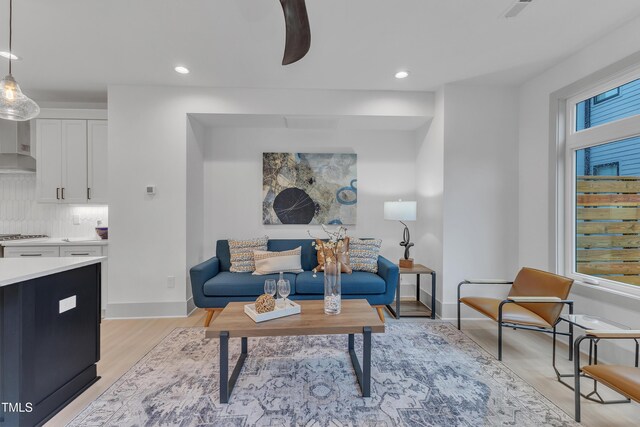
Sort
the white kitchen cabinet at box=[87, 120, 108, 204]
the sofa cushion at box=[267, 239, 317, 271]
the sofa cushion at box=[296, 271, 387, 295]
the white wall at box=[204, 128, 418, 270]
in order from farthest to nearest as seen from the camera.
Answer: the white wall at box=[204, 128, 418, 270]
the sofa cushion at box=[267, 239, 317, 271]
the white kitchen cabinet at box=[87, 120, 108, 204]
the sofa cushion at box=[296, 271, 387, 295]

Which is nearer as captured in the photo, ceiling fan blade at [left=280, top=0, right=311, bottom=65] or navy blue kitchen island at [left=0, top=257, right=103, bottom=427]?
ceiling fan blade at [left=280, top=0, right=311, bottom=65]

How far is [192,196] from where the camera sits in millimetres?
3670

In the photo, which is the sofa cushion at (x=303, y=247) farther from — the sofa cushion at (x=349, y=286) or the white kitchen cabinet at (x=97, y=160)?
the white kitchen cabinet at (x=97, y=160)

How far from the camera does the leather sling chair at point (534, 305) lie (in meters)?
2.35

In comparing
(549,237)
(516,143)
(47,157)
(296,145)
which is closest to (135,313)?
(47,157)

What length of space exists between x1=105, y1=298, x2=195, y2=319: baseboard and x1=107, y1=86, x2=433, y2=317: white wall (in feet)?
0.04

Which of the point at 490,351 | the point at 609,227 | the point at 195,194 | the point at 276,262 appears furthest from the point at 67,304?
the point at 609,227

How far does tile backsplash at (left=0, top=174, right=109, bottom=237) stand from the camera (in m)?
3.86

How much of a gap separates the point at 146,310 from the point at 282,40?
11.2 feet

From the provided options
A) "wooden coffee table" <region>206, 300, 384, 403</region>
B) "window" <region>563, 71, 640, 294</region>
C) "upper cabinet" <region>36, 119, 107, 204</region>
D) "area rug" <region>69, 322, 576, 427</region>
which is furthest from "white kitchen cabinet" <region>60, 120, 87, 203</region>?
"window" <region>563, 71, 640, 294</region>

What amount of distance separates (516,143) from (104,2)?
426 cm

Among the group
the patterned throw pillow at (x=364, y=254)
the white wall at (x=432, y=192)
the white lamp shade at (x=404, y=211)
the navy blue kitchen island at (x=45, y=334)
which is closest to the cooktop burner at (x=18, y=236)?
the navy blue kitchen island at (x=45, y=334)

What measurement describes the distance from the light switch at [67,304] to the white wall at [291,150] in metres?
2.11

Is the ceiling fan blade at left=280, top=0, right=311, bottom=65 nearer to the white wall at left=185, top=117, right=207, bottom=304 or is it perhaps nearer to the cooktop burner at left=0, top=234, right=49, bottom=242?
the white wall at left=185, top=117, right=207, bottom=304
